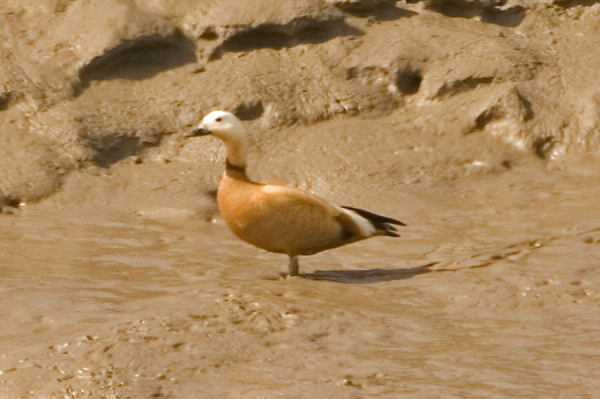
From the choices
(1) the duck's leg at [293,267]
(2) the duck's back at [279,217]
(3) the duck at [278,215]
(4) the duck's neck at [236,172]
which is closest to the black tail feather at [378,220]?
(3) the duck at [278,215]

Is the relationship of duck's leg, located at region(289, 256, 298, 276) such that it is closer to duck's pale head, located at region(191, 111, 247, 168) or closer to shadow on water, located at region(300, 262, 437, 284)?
shadow on water, located at region(300, 262, 437, 284)

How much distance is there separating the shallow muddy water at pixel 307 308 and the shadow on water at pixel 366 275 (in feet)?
0.05

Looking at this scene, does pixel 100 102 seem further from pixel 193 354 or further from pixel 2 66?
pixel 193 354

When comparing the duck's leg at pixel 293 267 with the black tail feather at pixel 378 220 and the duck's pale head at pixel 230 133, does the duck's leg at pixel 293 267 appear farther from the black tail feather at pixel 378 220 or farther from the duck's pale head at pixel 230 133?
the duck's pale head at pixel 230 133

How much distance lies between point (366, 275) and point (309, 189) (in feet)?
6.85

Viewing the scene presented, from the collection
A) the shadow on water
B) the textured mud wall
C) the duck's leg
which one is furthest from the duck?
the textured mud wall

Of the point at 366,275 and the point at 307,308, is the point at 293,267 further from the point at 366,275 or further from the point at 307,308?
the point at 307,308

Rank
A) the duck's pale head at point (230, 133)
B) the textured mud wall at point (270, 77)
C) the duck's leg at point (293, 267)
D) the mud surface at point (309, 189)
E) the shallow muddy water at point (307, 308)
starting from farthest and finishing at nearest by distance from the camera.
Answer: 1. the textured mud wall at point (270, 77)
2. the duck's pale head at point (230, 133)
3. the duck's leg at point (293, 267)
4. the mud surface at point (309, 189)
5. the shallow muddy water at point (307, 308)

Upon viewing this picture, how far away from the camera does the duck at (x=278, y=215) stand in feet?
19.8

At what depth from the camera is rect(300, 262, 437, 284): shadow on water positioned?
20.1 feet

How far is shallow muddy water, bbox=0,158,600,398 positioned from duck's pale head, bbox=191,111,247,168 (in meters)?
0.71

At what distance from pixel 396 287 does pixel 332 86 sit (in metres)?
3.50

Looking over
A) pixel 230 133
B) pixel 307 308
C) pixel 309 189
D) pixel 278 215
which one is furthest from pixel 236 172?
pixel 309 189

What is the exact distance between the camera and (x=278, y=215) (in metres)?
6.04
